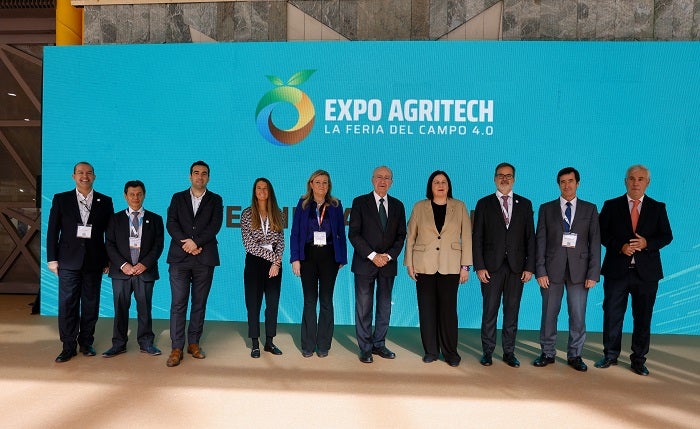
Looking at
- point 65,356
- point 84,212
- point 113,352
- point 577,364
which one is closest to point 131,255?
point 84,212

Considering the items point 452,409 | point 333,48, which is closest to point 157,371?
point 452,409

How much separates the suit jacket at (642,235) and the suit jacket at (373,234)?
1.58m

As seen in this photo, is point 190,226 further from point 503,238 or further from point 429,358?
point 503,238

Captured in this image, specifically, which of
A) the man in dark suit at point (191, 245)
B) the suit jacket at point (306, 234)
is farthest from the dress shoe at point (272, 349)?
the suit jacket at point (306, 234)

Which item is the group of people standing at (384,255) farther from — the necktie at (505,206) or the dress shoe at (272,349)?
the dress shoe at (272,349)

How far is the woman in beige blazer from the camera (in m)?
3.75

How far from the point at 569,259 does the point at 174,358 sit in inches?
120

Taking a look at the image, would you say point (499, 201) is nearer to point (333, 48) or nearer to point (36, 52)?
point (333, 48)

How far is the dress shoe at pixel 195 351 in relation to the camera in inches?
152

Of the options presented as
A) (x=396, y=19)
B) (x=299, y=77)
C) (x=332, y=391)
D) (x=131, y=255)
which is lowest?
(x=332, y=391)

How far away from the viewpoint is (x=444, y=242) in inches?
147

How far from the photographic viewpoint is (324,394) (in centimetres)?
315

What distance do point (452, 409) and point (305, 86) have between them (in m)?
3.42

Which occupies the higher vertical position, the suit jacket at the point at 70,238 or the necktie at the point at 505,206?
the necktie at the point at 505,206
